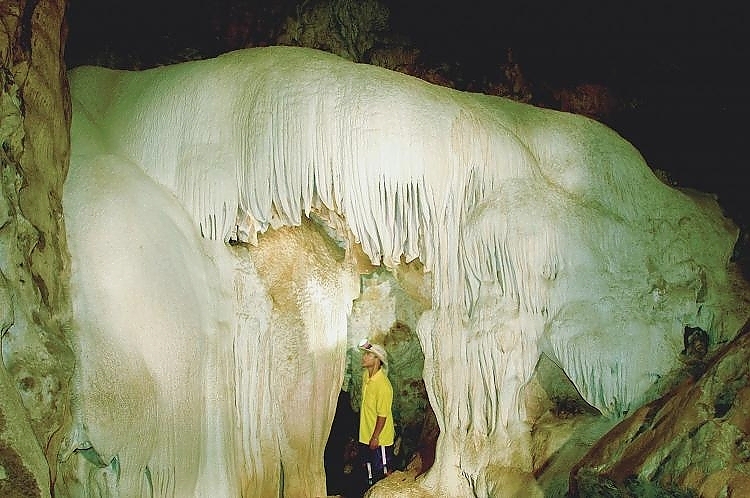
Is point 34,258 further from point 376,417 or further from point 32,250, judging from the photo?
point 376,417

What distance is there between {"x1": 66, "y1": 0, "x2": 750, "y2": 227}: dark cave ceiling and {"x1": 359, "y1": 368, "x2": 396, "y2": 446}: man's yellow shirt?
9.09 feet

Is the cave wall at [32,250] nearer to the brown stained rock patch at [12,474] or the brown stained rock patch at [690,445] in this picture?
the brown stained rock patch at [12,474]

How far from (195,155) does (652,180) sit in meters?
2.86

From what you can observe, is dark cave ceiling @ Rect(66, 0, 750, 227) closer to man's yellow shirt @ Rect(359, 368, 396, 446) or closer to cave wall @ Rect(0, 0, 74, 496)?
cave wall @ Rect(0, 0, 74, 496)

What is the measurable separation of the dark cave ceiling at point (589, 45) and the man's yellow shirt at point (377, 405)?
2770 mm

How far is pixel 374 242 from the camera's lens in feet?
15.4

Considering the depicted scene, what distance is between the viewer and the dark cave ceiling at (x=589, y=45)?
596cm

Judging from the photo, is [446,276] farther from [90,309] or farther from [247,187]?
[90,309]

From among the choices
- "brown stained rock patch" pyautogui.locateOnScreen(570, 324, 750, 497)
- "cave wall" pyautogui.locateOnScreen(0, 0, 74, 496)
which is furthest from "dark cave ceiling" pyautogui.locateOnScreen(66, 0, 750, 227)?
"brown stained rock patch" pyautogui.locateOnScreen(570, 324, 750, 497)

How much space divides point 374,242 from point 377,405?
4.32ft

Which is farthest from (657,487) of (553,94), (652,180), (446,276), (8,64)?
(553,94)

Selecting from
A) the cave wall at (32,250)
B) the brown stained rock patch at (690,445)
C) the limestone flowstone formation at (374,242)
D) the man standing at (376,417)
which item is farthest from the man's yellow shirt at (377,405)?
the cave wall at (32,250)

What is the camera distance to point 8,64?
11.7ft

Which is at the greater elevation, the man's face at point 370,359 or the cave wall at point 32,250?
the cave wall at point 32,250
